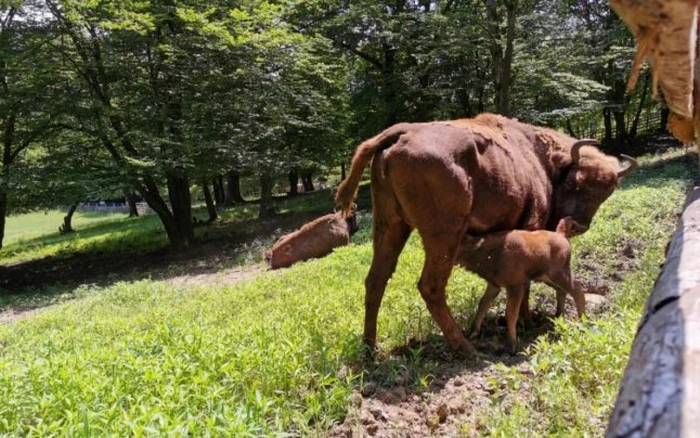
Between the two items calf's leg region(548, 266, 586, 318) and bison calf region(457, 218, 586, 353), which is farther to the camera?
calf's leg region(548, 266, 586, 318)

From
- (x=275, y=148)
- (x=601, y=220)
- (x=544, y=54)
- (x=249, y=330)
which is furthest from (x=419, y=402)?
(x=544, y=54)

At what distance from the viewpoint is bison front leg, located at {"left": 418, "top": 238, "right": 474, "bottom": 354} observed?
425 cm

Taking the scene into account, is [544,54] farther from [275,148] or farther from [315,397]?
[315,397]

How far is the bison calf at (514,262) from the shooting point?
14.8 feet

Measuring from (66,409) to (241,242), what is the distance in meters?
13.0

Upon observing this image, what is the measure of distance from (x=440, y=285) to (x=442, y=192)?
756mm

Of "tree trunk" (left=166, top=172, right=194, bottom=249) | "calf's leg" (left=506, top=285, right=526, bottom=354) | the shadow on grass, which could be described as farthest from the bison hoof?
"tree trunk" (left=166, top=172, right=194, bottom=249)

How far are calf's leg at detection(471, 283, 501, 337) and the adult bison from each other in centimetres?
43

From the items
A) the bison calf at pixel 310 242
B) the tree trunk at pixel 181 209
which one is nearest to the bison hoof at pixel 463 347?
the bison calf at pixel 310 242

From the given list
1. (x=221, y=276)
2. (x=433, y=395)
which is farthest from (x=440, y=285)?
(x=221, y=276)

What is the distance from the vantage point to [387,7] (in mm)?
20078

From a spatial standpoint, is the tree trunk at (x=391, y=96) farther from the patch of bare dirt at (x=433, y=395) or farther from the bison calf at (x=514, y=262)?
the patch of bare dirt at (x=433, y=395)

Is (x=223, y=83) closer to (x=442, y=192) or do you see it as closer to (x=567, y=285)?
(x=442, y=192)

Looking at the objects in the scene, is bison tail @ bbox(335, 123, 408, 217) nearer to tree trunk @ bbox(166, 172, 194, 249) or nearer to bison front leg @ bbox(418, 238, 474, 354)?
bison front leg @ bbox(418, 238, 474, 354)
